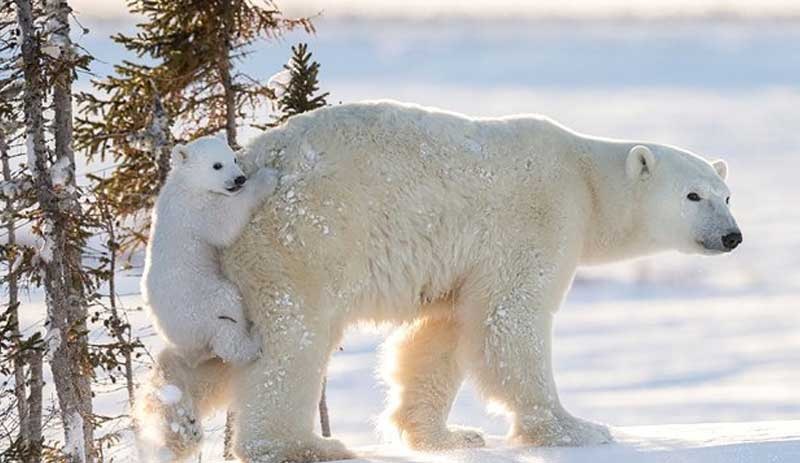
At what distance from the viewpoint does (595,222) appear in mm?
10109

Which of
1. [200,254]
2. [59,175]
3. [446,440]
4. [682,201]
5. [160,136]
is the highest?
[160,136]

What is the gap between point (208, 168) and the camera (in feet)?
29.1

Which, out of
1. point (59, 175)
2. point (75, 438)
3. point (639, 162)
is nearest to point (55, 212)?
point (59, 175)

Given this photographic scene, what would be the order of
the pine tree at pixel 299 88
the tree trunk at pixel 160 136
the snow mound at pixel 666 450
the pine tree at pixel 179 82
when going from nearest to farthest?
the snow mound at pixel 666 450 → the tree trunk at pixel 160 136 → the pine tree at pixel 179 82 → the pine tree at pixel 299 88

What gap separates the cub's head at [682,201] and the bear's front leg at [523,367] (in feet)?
3.78

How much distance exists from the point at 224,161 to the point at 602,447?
8.87ft

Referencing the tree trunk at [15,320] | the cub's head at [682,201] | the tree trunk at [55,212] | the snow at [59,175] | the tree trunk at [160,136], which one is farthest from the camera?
the tree trunk at [160,136]

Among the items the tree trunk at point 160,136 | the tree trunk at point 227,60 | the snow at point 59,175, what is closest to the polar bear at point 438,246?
the snow at point 59,175

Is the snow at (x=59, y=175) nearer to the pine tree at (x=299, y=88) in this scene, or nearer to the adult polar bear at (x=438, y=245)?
the adult polar bear at (x=438, y=245)

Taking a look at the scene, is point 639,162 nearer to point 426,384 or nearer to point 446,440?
point 426,384

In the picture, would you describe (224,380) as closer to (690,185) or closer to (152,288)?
(152,288)

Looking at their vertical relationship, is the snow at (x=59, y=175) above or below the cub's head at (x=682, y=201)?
above

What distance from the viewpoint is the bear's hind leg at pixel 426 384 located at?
10.1 meters

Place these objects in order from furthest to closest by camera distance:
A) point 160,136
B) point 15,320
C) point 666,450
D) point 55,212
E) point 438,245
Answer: point 160,136 < point 15,320 < point 55,212 < point 438,245 < point 666,450
